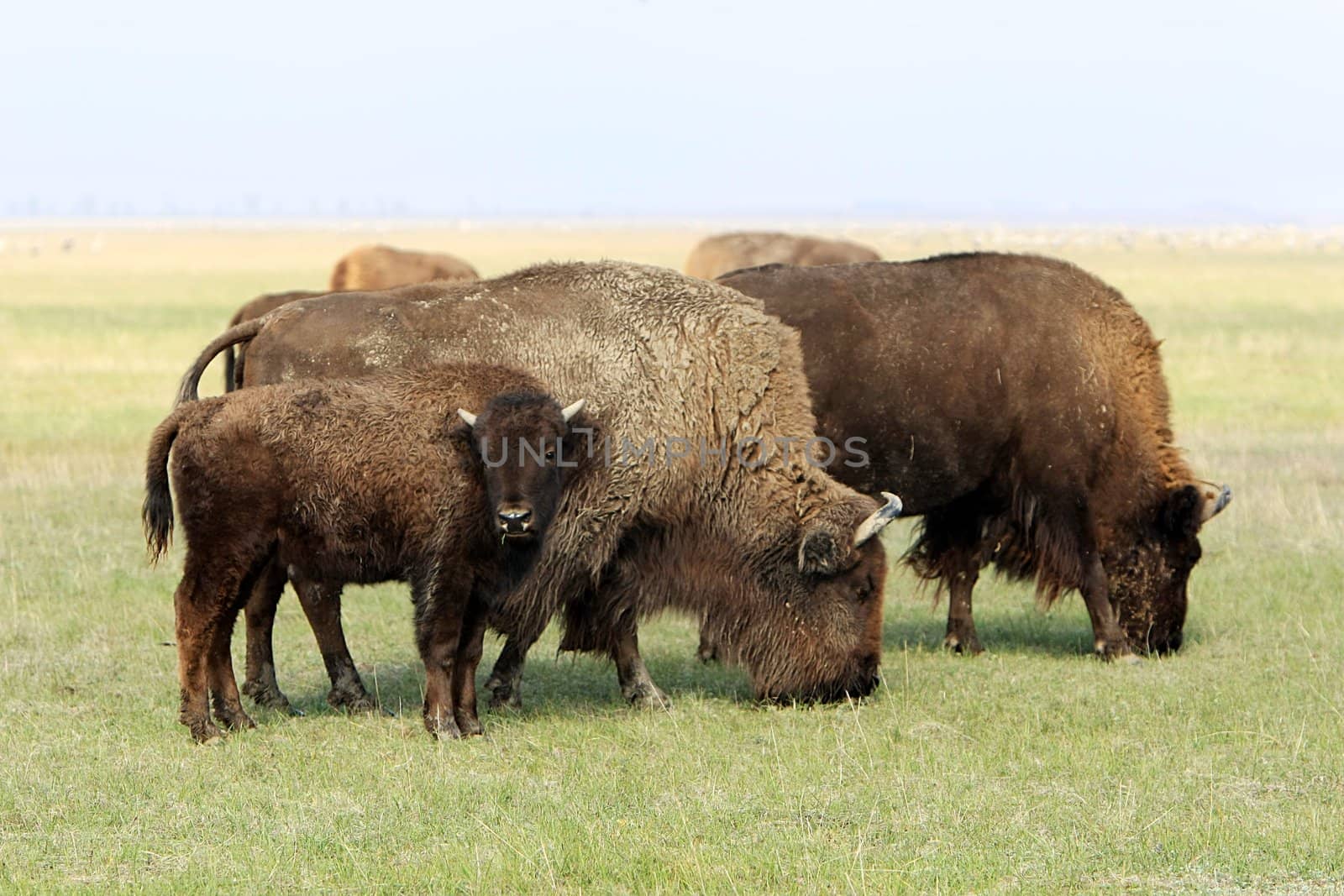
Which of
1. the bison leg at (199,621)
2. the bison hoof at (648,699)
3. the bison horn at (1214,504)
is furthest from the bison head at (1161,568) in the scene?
the bison leg at (199,621)

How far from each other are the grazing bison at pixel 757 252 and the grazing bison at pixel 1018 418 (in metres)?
17.2

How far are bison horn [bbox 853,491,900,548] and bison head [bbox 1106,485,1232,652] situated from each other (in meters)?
2.29

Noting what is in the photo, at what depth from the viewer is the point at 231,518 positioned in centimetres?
726

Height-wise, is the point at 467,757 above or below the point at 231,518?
below

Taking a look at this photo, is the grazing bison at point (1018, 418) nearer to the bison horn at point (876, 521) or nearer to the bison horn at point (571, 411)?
the bison horn at point (876, 521)

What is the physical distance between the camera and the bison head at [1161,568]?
31.6 feet

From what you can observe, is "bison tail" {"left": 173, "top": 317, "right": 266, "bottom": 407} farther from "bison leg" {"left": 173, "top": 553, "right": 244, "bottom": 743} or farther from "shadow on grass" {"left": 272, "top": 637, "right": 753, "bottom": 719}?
"shadow on grass" {"left": 272, "top": 637, "right": 753, "bottom": 719}

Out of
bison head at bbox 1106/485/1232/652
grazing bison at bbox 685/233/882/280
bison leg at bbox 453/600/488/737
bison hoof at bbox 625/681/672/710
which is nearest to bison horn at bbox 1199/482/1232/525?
bison head at bbox 1106/485/1232/652

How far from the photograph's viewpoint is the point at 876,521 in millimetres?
8086

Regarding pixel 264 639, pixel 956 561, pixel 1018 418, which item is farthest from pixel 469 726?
pixel 1018 418

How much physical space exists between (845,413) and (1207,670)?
2456 millimetres

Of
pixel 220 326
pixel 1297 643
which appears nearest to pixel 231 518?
pixel 1297 643

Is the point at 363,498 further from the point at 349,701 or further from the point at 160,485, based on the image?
the point at 349,701

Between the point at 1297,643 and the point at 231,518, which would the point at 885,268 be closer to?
the point at 1297,643
